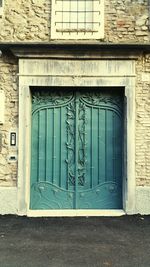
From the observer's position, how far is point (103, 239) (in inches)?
237

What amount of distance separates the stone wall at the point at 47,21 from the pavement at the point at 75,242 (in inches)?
137

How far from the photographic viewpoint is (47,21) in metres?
8.03

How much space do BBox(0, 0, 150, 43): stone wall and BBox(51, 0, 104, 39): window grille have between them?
122mm

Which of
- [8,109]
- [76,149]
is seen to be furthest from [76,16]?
[76,149]

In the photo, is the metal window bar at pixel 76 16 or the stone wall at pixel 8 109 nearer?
the stone wall at pixel 8 109

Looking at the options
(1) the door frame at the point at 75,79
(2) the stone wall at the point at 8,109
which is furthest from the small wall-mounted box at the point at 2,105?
(1) the door frame at the point at 75,79

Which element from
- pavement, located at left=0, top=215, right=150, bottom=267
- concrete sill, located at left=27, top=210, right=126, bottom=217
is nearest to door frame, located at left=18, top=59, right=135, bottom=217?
concrete sill, located at left=27, top=210, right=126, bottom=217

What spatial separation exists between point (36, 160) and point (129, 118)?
202cm

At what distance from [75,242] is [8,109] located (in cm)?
321

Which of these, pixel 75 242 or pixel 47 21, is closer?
pixel 75 242

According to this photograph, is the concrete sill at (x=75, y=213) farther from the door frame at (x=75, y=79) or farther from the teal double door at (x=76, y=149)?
the teal double door at (x=76, y=149)

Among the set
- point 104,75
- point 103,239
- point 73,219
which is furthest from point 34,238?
point 104,75

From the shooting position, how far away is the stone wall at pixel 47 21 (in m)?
7.98

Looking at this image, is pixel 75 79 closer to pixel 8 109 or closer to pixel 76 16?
pixel 76 16
